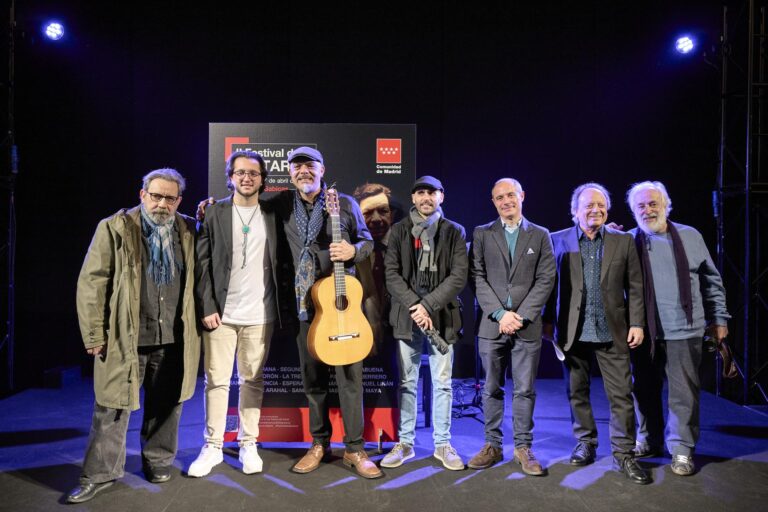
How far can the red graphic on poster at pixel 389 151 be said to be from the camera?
3758mm

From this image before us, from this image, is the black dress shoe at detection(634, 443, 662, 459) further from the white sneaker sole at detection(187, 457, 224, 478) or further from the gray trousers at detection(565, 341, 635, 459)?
the white sneaker sole at detection(187, 457, 224, 478)

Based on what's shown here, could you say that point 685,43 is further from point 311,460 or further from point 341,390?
point 311,460

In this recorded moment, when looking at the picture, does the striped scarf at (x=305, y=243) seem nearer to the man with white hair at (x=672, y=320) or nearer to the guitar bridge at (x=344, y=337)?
the guitar bridge at (x=344, y=337)

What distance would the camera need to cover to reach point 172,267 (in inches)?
118

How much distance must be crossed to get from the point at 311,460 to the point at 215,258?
1.41 metres

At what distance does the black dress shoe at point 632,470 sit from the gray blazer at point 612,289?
683 mm

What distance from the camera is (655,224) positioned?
336cm

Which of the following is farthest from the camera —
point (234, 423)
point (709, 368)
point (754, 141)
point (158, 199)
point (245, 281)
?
point (709, 368)

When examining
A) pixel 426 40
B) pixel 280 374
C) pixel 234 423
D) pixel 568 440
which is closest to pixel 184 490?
pixel 234 423

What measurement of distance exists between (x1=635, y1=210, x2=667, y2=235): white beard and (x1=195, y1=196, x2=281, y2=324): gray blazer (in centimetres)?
244

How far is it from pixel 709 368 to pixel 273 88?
228 inches

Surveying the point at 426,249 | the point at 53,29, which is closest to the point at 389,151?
the point at 426,249

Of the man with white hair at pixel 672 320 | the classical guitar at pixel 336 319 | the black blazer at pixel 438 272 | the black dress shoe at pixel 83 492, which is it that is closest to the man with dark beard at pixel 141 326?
the black dress shoe at pixel 83 492

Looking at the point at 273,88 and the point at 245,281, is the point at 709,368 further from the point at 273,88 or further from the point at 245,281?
the point at 273,88
